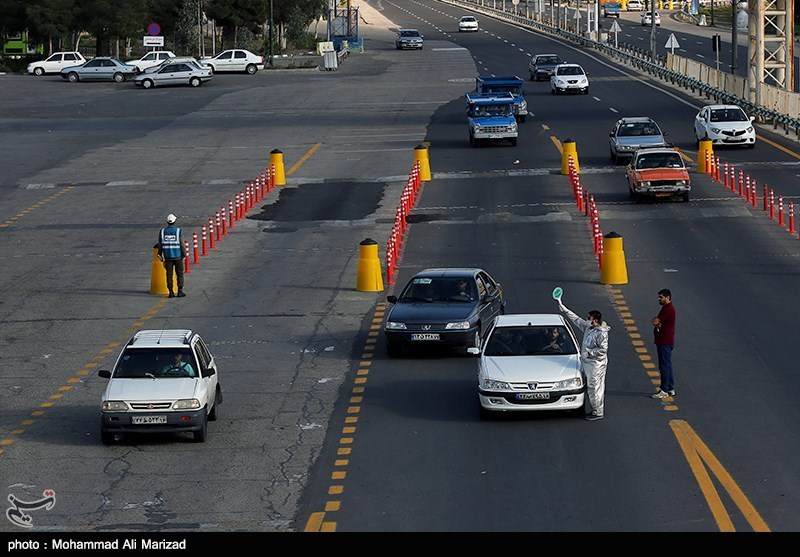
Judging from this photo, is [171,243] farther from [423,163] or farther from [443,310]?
[423,163]

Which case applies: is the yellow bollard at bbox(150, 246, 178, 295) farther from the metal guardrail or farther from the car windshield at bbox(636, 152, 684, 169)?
the metal guardrail

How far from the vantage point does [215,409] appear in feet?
70.2

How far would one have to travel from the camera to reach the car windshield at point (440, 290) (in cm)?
2631

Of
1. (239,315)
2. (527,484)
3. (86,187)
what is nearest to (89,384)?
(239,315)

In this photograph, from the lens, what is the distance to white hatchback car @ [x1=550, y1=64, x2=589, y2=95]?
78.2 metres

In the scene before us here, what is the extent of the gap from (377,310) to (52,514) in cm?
1363

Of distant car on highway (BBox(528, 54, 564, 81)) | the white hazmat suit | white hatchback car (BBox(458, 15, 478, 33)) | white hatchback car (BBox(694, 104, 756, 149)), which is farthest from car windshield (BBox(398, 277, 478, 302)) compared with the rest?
white hatchback car (BBox(458, 15, 478, 33))

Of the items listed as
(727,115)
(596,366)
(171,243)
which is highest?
(727,115)

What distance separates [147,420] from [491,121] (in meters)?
39.5

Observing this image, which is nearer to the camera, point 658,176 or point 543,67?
point 658,176

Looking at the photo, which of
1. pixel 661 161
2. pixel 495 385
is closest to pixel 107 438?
pixel 495 385

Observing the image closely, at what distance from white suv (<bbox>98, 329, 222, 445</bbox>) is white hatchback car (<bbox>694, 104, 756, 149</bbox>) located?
36.3m

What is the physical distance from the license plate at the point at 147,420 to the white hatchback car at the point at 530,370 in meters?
4.23

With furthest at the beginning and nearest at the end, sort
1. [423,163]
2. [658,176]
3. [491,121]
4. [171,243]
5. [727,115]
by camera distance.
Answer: [491,121]
[727,115]
[423,163]
[658,176]
[171,243]
